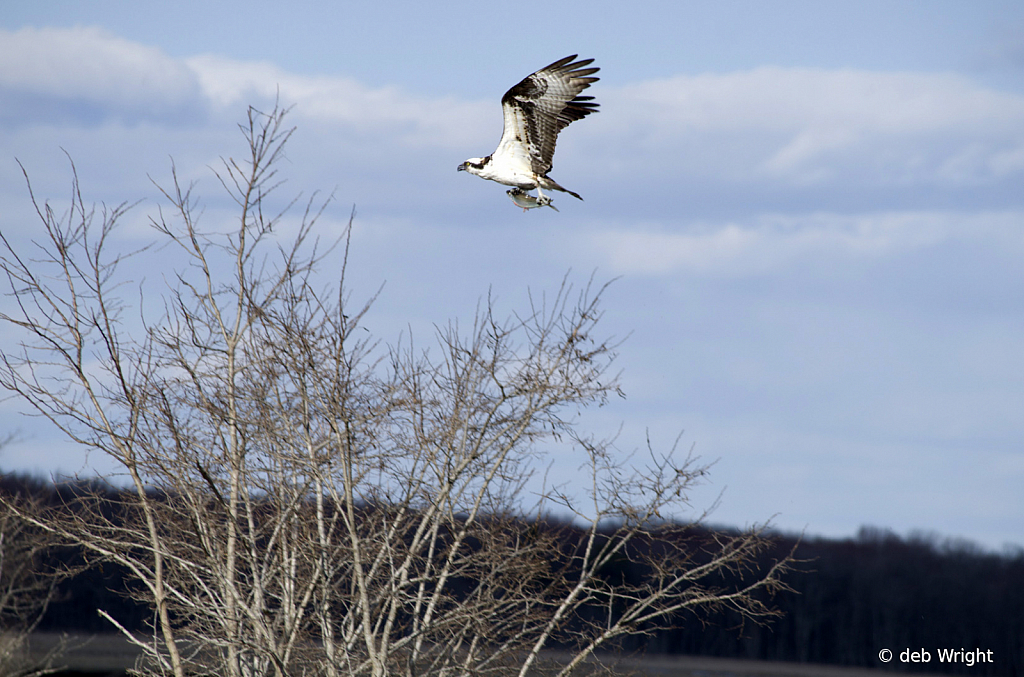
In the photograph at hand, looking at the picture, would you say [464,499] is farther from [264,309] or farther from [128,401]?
[128,401]

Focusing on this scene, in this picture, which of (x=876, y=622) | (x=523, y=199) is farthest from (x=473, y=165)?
(x=876, y=622)

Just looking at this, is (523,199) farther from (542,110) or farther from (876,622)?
(876,622)

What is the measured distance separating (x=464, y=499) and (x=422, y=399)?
967mm

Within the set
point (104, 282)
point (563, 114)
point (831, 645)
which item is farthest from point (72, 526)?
point (831, 645)

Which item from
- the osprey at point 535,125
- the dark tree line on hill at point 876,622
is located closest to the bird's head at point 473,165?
the osprey at point 535,125

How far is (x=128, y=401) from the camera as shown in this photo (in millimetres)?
7461

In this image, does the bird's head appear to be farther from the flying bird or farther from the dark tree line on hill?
the dark tree line on hill

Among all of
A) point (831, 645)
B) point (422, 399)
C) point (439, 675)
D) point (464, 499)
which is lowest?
point (831, 645)

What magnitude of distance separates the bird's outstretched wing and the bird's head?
18 centimetres

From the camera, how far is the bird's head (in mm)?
8945

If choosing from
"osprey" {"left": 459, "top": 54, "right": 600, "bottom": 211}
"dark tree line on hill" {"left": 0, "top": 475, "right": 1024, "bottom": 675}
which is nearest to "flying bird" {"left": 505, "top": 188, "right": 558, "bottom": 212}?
"osprey" {"left": 459, "top": 54, "right": 600, "bottom": 211}

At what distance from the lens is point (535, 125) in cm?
872

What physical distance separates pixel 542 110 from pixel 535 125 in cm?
14

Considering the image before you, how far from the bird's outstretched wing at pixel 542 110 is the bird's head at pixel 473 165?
175 millimetres
